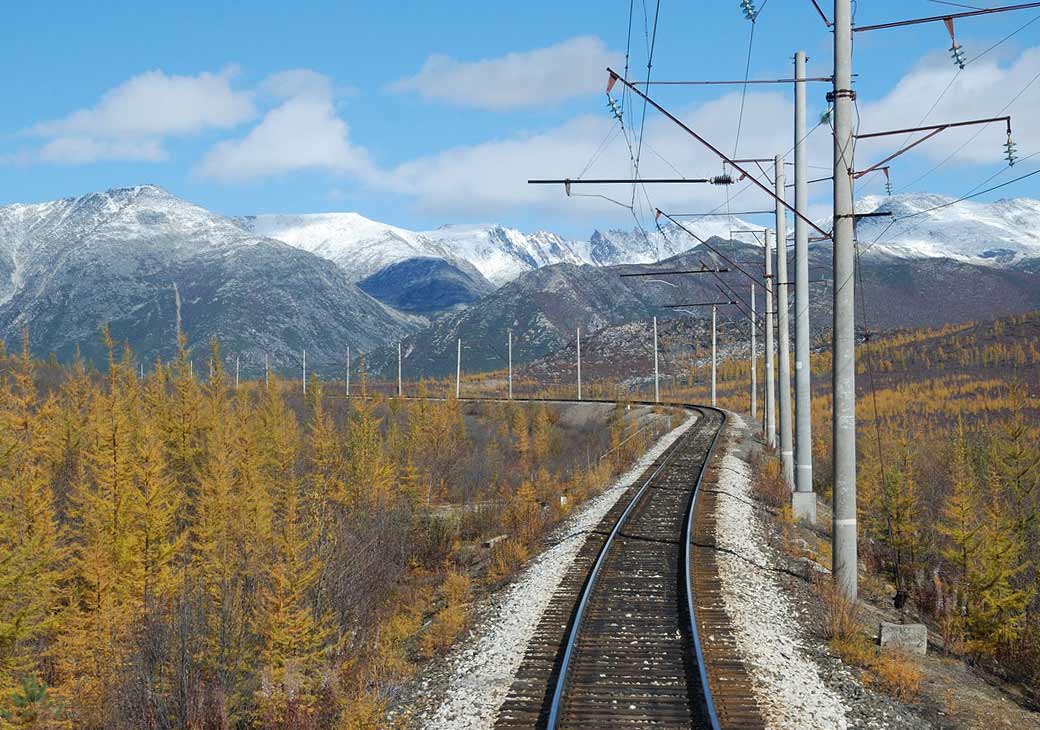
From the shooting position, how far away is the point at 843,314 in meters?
12.4

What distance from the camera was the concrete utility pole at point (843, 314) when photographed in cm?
1191

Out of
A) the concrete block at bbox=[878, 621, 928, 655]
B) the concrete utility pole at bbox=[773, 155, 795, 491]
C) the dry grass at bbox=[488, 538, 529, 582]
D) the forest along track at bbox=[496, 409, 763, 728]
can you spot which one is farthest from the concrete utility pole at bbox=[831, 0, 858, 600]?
the concrete utility pole at bbox=[773, 155, 795, 491]

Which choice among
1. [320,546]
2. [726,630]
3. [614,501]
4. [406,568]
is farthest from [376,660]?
[406,568]

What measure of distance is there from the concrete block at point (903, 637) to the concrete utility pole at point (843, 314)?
1472mm

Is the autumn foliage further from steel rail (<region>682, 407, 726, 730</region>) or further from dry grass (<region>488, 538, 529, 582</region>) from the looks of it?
steel rail (<region>682, 407, 726, 730</region>)

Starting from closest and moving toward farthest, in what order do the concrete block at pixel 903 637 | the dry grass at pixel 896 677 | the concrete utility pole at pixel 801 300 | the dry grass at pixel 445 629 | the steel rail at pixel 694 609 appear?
the steel rail at pixel 694 609 → the dry grass at pixel 896 677 → the concrete block at pixel 903 637 → the dry grass at pixel 445 629 → the concrete utility pole at pixel 801 300

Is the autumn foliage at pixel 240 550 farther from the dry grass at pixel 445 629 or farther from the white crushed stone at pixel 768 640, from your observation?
the white crushed stone at pixel 768 640

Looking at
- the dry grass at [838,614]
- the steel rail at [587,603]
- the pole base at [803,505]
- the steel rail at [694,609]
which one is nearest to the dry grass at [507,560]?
the steel rail at [587,603]

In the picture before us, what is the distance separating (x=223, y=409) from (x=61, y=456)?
593 inches

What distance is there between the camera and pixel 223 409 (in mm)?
63062

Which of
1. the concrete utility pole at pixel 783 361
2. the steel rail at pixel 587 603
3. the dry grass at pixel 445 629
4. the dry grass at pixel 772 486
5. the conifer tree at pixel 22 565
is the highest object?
the concrete utility pole at pixel 783 361

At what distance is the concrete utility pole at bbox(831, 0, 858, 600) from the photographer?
1191 cm

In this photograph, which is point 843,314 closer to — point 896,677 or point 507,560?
point 896,677

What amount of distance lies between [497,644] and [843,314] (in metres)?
7.09
